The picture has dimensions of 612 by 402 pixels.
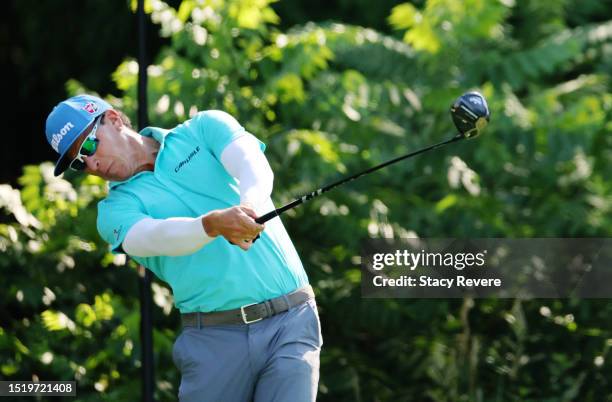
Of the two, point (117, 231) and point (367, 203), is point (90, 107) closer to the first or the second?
point (117, 231)

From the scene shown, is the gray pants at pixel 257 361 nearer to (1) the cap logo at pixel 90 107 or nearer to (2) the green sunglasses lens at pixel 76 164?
(2) the green sunglasses lens at pixel 76 164

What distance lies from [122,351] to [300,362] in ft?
6.63

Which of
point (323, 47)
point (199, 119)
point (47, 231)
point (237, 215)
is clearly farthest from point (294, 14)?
point (237, 215)

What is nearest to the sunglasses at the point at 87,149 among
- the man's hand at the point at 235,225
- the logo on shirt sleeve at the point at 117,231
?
the logo on shirt sleeve at the point at 117,231

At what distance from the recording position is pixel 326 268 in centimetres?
480

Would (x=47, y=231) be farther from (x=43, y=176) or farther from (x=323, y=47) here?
(x=323, y=47)

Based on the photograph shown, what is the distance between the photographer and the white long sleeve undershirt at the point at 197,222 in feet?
8.71

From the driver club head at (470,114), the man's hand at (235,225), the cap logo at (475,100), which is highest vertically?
the cap logo at (475,100)

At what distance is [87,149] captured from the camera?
2908 millimetres

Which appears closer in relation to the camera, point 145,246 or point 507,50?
point 145,246

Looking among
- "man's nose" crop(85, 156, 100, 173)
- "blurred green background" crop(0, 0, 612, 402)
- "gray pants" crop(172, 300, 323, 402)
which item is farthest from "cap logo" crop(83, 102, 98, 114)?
"blurred green background" crop(0, 0, 612, 402)

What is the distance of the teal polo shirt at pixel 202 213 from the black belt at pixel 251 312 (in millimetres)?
15

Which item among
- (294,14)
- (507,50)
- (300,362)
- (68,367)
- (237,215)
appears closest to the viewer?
(237,215)

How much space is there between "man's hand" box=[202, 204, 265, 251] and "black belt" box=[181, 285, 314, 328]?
0.24 m
